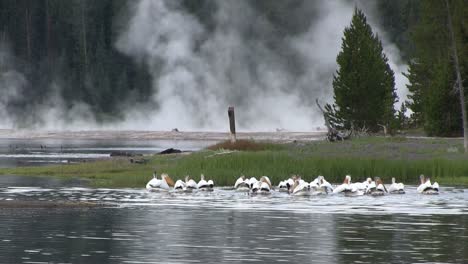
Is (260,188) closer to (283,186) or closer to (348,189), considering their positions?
(283,186)

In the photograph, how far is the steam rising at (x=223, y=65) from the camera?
5704 inches

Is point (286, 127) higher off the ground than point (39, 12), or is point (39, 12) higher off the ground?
point (39, 12)

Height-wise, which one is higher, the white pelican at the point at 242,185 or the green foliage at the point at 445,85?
the green foliage at the point at 445,85

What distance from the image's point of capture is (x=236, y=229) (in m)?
35.6

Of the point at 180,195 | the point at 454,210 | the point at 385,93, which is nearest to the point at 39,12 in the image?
the point at 385,93

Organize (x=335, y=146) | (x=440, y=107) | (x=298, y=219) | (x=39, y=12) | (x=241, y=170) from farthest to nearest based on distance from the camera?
(x=39, y=12)
(x=440, y=107)
(x=335, y=146)
(x=241, y=170)
(x=298, y=219)

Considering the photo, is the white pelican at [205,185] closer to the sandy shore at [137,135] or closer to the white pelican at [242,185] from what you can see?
the white pelican at [242,185]

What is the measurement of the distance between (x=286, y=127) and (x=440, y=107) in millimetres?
56857

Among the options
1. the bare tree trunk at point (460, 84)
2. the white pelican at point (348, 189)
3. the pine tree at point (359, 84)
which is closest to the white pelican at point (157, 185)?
the white pelican at point (348, 189)

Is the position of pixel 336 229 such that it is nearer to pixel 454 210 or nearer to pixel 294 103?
pixel 454 210

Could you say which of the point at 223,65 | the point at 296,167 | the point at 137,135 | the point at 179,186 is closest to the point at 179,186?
the point at 179,186

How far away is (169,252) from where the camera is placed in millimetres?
30156

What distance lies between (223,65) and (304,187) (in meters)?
106

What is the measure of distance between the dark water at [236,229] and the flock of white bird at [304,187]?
0.66 metres
